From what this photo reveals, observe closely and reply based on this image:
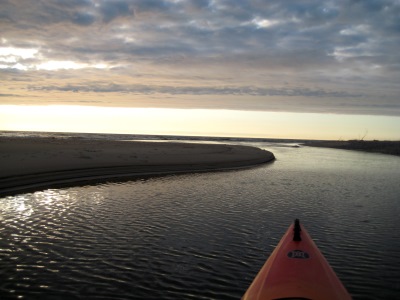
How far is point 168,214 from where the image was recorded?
46.9ft

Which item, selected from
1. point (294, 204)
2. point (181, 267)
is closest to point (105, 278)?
point (181, 267)

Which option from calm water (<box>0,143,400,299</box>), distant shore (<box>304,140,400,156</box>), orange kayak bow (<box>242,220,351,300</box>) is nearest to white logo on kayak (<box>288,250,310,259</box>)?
orange kayak bow (<box>242,220,351,300</box>)

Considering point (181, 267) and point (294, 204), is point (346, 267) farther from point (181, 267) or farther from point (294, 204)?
point (294, 204)

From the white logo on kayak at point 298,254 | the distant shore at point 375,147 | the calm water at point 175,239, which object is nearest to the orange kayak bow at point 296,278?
the white logo on kayak at point 298,254

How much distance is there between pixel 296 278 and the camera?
6121mm

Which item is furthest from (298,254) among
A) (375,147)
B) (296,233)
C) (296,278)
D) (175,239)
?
(375,147)

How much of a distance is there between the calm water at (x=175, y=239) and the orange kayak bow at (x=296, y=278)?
1253 millimetres

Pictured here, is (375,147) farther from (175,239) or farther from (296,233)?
(296,233)

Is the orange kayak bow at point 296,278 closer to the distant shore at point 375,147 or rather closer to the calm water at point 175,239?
the calm water at point 175,239

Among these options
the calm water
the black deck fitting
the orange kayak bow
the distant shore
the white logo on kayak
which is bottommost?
the calm water

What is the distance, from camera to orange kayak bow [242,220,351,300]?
5.78 m

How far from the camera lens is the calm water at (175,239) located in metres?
7.70

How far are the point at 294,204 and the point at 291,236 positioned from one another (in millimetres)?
9774

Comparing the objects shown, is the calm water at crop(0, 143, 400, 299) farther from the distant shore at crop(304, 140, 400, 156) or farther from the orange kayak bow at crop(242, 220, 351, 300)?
the distant shore at crop(304, 140, 400, 156)
